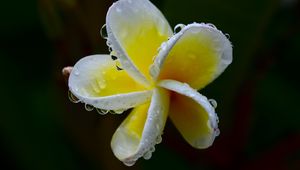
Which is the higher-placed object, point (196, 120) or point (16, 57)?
point (196, 120)

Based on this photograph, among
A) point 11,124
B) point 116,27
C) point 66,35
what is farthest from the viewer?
point 11,124

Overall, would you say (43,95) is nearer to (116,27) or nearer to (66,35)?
(66,35)

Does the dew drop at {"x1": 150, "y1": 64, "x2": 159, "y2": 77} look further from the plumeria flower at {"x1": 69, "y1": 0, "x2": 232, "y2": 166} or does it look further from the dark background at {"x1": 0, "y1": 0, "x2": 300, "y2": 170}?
the dark background at {"x1": 0, "y1": 0, "x2": 300, "y2": 170}

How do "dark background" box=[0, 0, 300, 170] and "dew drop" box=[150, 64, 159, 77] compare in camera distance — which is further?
"dark background" box=[0, 0, 300, 170]

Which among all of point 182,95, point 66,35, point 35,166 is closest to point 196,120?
point 182,95

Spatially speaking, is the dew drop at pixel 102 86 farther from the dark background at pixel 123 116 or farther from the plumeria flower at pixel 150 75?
the dark background at pixel 123 116

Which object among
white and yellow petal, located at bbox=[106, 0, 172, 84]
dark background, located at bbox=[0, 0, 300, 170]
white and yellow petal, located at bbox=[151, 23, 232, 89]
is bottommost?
dark background, located at bbox=[0, 0, 300, 170]

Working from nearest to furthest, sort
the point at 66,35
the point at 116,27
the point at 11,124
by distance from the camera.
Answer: the point at 116,27
the point at 66,35
the point at 11,124

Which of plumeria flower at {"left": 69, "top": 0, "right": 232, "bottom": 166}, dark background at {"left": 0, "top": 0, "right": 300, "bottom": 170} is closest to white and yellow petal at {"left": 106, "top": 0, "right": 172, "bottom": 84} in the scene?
plumeria flower at {"left": 69, "top": 0, "right": 232, "bottom": 166}

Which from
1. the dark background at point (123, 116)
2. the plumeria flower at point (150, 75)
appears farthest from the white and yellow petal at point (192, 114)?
the dark background at point (123, 116)
